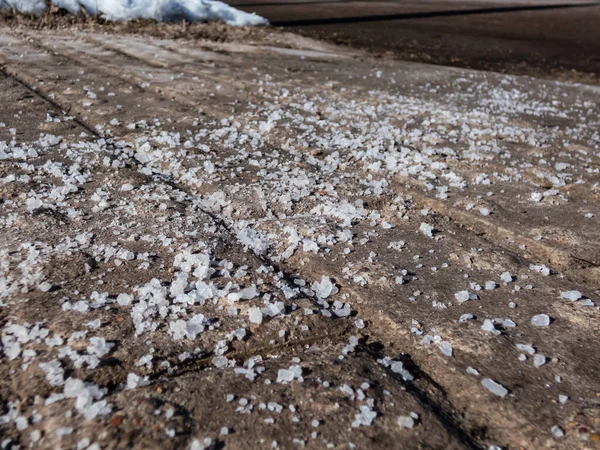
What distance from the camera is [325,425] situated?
1336 mm

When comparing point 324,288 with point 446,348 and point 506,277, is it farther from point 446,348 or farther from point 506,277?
point 506,277

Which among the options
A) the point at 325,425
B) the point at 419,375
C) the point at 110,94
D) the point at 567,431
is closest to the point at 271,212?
the point at 419,375

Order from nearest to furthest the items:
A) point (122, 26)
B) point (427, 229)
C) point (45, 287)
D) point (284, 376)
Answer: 1. point (284, 376)
2. point (45, 287)
3. point (427, 229)
4. point (122, 26)

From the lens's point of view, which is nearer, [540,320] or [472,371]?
[472,371]

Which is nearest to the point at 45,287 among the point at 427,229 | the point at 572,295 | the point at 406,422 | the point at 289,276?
the point at 289,276

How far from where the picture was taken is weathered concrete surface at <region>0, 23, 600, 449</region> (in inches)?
53.9

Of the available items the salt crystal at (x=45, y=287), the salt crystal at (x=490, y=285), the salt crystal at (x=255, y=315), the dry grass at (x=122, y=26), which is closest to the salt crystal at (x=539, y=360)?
the salt crystal at (x=490, y=285)

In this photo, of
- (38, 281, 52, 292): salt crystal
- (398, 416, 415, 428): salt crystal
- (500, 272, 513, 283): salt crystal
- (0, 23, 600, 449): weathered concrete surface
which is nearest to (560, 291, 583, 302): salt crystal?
(0, 23, 600, 449): weathered concrete surface

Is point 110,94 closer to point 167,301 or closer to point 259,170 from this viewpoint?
point 259,170

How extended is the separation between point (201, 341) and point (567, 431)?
0.93 metres

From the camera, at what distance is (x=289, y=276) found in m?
1.97

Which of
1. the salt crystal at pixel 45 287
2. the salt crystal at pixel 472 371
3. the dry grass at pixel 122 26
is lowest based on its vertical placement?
the dry grass at pixel 122 26

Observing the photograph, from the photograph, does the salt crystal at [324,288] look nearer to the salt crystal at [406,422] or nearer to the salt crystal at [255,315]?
the salt crystal at [255,315]

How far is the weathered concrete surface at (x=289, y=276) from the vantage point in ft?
4.50
